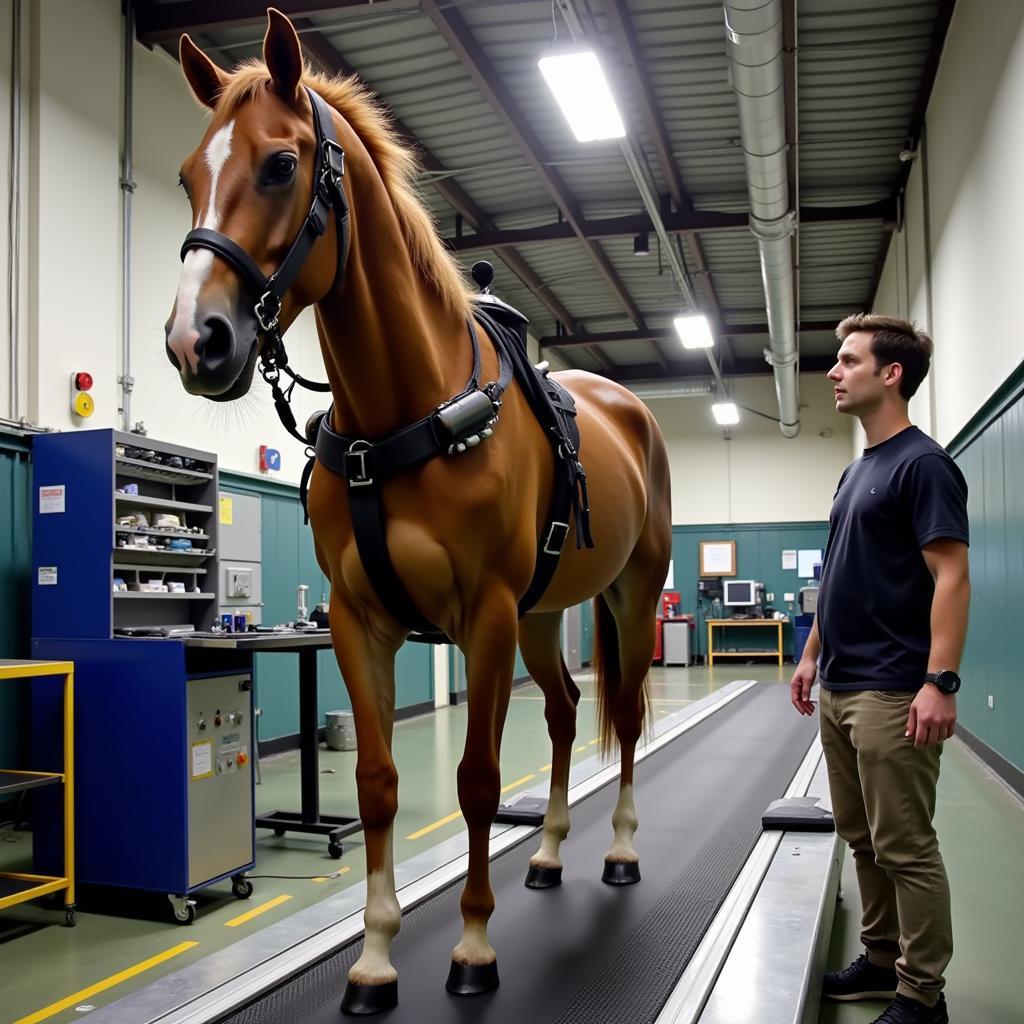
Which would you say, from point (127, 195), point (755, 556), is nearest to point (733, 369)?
point (755, 556)

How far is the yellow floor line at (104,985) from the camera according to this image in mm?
2582

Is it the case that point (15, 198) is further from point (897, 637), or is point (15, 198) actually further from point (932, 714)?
point (932, 714)

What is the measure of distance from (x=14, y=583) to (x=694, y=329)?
7473 mm

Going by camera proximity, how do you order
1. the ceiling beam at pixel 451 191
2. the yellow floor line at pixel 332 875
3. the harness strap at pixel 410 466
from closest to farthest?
the harness strap at pixel 410 466 → the yellow floor line at pixel 332 875 → the ceiling beam at pixel 451 191

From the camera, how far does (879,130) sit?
7.95 m

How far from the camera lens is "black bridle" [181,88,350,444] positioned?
1523 mm

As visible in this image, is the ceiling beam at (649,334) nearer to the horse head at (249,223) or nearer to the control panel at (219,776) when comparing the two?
the control panel at (219,776)

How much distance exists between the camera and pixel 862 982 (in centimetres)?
249

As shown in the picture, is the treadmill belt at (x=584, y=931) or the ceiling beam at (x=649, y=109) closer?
the treadmill belt at (x=584, y=931)

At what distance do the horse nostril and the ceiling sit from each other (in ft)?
14.6

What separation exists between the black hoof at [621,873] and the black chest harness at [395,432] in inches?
40.5

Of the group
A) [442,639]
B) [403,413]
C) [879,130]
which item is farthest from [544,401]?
[879,130]

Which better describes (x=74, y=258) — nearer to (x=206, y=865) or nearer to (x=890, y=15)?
(x=206, y=865)

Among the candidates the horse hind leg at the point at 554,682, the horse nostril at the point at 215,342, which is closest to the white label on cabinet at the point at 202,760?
the horse hind leg at the point at 554,682
